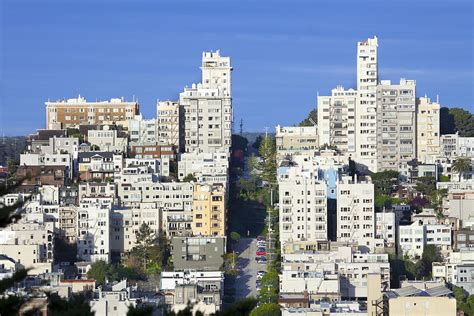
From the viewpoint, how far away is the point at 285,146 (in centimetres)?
5534

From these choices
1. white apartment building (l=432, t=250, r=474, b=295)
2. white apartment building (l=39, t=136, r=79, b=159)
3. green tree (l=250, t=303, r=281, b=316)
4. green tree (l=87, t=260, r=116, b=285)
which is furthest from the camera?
white apartment building (l=39, t=136, r=79, b=159)

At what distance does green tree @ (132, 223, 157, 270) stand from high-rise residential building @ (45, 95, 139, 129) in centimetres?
1261

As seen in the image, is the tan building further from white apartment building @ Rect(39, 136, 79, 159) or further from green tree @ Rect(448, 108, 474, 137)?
green tree @ Rect(448, 108, 474, 137)

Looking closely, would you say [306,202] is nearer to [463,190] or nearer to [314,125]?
[463,190]

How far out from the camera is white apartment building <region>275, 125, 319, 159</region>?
55094 mm

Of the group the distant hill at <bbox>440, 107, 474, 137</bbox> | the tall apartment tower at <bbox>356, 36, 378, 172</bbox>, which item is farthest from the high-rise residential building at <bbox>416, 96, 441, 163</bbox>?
the distant hill at <bbox>440, 107, 474, 137</bbox>


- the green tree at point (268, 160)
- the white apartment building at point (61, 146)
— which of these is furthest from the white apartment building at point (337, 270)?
the white apartment building at point (61, 146)

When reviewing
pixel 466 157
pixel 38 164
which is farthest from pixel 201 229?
pixel 466 157

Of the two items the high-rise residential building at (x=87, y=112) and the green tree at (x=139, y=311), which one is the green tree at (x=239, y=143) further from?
the green tree at (x=139, y=311)

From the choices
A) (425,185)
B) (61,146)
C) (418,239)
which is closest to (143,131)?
(61,146)

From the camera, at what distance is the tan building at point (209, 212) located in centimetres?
4741

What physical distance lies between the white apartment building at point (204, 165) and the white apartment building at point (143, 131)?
2.07 m

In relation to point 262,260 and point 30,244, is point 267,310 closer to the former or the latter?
point 262,260

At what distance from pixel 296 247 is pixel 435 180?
290 inches
